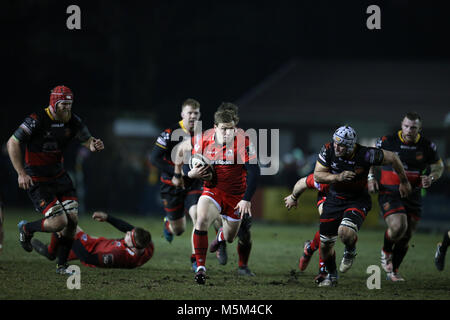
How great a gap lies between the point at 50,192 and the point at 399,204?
15.8 feet

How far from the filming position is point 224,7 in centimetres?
3456

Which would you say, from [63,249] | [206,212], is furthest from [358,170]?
[63,249]

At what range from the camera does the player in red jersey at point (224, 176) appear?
28.3 ft

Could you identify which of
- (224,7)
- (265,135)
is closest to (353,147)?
(265,135)

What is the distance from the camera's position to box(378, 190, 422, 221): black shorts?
966 cm

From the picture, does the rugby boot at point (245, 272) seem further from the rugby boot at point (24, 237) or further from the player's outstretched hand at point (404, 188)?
the rugby boot at point (24, 237)

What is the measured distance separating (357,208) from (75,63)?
2103cm

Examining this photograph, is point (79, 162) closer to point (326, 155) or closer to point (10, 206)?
point (10, 206)

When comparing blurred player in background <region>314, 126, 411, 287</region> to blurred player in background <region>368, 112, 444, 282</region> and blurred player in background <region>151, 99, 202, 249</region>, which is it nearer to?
blurred player in background <region>368, 112, 444, 282</region>

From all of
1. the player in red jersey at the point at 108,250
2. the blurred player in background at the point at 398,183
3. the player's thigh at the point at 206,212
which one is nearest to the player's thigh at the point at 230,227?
the player's thigh at the point at 206,212

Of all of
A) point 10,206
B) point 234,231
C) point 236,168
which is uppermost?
point 236,168

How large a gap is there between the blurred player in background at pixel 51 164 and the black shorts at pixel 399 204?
13.4ft

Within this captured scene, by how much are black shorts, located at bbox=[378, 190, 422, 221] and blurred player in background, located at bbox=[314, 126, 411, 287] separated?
0.74m

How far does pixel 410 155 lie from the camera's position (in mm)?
9828
